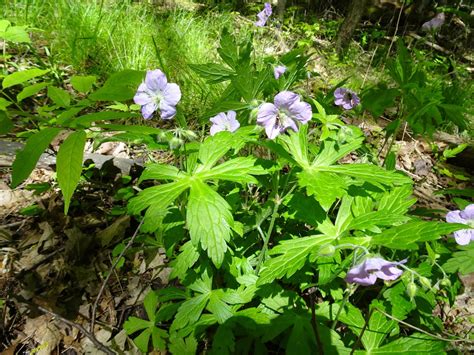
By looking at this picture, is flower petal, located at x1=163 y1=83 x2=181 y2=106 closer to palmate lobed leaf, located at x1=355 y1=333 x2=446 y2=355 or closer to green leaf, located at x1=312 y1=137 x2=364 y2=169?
green leaf, located at x1=312 y1=137 x2=364 y2=169

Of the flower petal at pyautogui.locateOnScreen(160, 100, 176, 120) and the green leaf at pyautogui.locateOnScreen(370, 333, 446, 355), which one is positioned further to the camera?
the flower petal at pyautogui.locateOnScreen(160, 100, 176, 120)

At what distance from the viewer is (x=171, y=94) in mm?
1541

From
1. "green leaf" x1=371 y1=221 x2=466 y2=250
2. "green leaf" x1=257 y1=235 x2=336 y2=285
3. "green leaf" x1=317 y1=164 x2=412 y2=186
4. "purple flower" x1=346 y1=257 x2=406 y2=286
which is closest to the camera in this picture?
"purple flower" x1=346 y1=257 x2=406 y2=286

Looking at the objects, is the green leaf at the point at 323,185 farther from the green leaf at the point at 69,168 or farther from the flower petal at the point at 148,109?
the green leaf at the point at 69,168

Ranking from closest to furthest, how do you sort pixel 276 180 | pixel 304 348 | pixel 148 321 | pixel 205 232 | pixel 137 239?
pixel 205 232 → pixel 304 348 → pixel 276 180 → pixel 148 321 → pixel 137 239

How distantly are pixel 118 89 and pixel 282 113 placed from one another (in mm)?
620

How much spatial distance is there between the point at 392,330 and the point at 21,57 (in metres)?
4.01

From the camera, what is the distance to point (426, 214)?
1992mm

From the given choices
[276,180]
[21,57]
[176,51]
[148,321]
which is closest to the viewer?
[276,180]

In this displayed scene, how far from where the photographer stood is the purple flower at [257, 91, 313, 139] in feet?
4.52

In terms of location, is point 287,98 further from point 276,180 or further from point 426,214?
point 426,214

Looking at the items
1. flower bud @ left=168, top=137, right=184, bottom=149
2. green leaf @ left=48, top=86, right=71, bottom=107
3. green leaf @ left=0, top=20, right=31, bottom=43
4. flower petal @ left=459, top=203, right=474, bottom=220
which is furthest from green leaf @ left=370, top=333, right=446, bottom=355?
green leaf @ left=0, top=20, right=31, bottom=43

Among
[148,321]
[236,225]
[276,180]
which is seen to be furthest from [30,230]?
[276,180]

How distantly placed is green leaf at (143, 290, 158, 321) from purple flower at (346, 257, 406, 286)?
3.42 ft
